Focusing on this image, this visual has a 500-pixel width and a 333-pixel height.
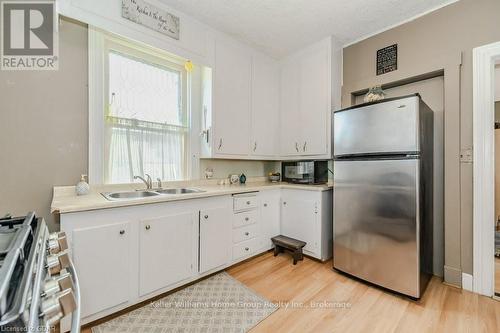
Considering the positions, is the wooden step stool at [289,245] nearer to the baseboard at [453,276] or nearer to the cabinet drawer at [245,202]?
the cabinet drawer at [245,202]

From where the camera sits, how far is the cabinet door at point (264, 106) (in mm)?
2848

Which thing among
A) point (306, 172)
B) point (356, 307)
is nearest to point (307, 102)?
point (306, 172)

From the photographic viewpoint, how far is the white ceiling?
2021 millimetres

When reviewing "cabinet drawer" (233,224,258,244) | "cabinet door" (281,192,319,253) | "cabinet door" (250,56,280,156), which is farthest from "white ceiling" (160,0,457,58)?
"cabinet drawer" (233,224,258,244)

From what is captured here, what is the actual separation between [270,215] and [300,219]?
1.18ft

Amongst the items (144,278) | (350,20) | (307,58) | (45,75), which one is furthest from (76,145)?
(350,20)

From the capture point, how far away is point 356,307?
1693 millimetres

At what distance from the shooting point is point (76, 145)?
1.81 metres

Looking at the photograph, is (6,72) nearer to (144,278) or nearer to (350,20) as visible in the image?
(144,278)

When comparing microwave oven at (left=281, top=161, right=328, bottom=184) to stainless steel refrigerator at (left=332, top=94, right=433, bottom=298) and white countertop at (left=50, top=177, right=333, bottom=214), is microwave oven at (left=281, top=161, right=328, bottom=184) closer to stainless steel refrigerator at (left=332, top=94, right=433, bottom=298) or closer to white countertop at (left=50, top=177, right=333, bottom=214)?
white countertop at (left=50, top=177, right=333, bottom=214)

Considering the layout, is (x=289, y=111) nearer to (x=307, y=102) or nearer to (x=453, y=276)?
(x=307, y=102)

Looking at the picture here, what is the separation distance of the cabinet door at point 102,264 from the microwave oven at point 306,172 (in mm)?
2020

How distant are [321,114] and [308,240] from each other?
1504 mm
